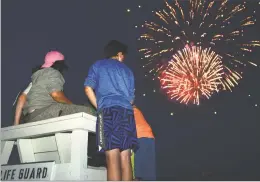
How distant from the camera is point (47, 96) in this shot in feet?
14.2

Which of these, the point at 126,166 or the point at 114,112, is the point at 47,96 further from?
the point at 126,166

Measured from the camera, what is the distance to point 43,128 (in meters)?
3.87

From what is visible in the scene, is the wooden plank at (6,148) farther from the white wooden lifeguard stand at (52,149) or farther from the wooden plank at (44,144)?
the wooden plank at (44,144)

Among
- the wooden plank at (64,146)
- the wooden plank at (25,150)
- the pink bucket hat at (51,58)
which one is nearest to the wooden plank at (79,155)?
the wooden plank at (64,146)

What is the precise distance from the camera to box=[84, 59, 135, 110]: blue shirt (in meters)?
3.51

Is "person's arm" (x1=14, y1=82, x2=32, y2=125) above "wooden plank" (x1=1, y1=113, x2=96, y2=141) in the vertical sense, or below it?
above

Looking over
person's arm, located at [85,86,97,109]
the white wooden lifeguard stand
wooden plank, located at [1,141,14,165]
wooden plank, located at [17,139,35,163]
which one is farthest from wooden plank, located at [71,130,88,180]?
wooden plank, located at [1,141,14,165]

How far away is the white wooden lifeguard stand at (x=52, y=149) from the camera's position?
3.52 m

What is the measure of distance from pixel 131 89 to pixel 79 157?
927mm

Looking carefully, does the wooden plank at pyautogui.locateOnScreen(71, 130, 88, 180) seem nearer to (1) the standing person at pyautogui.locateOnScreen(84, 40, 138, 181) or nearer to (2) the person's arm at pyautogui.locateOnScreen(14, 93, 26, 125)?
(1) the standing person at pyautogui.locateOnScreen(84, 40, 138, 181)

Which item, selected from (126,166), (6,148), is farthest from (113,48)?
(6,148)

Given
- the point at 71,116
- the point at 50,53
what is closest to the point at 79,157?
the point at 71,116

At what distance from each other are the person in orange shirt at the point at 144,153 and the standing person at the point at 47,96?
1.14 metres

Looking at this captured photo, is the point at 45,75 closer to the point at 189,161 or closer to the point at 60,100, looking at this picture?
the point at 60,100
